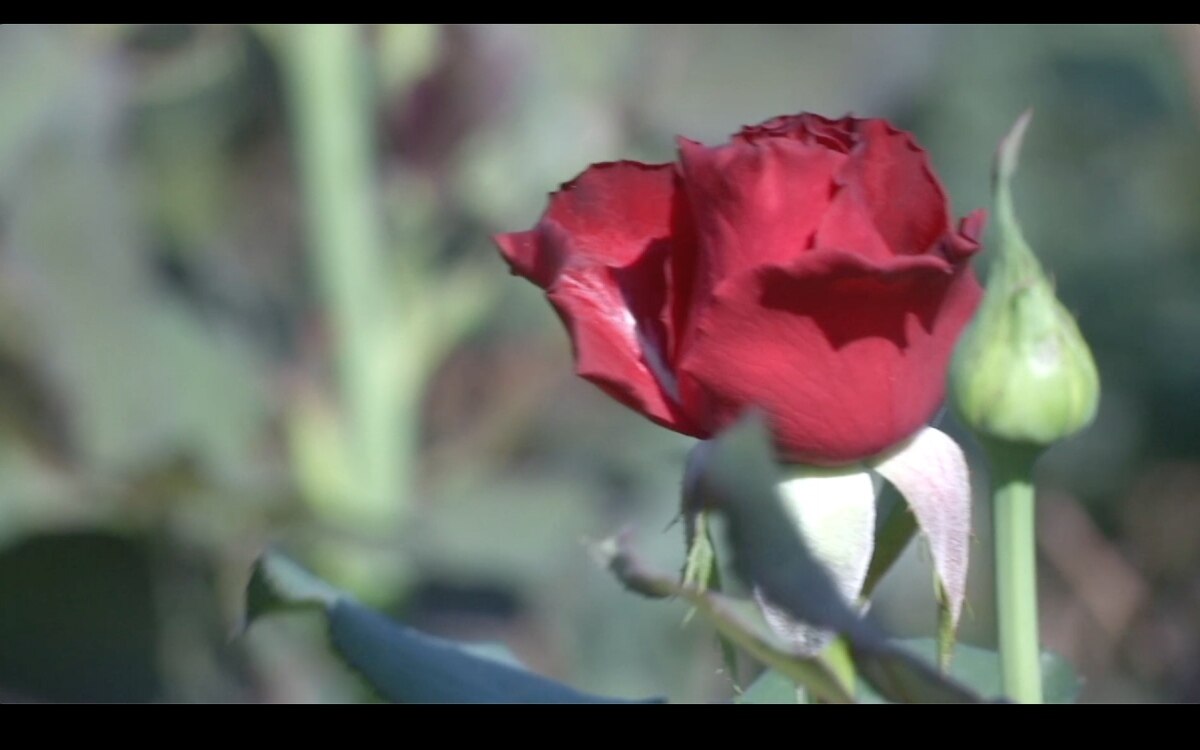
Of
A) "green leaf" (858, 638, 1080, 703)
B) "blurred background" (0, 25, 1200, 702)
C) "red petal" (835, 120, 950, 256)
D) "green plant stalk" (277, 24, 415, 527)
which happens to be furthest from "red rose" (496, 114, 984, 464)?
"green plant stalk" (277, 24, 415, 527)

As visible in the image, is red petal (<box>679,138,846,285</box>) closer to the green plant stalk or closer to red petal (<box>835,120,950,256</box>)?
red petal (<box>835,120,950,256</box>)

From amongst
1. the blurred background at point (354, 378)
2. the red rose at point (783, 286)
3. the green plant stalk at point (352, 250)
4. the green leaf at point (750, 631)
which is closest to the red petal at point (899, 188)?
the red rose at point (783, 286)

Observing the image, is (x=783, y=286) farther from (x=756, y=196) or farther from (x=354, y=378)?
(x=354, y=378)

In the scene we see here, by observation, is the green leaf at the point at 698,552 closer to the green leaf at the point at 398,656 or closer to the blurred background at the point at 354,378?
the green leaf at the point at 398,656

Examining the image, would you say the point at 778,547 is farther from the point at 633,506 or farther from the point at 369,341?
the point at 633,506

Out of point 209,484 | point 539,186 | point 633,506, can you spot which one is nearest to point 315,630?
point 209,484

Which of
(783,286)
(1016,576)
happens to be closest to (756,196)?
(783,286)
